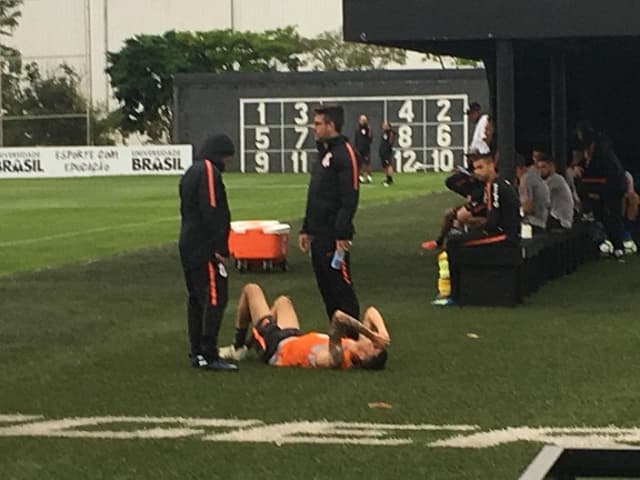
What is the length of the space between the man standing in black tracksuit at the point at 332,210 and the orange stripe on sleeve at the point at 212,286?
1.11 metres

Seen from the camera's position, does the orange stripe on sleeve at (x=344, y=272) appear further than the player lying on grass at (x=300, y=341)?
Yes

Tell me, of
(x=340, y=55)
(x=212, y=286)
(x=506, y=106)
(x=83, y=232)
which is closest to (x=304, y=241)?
(x=212, y=286)

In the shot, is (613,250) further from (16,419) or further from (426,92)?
(426,92)

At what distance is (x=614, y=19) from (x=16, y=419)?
849cm

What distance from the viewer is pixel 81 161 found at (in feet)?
186

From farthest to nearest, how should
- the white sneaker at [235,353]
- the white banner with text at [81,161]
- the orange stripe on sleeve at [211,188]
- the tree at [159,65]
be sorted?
the tree at [159,65] → the white banner with text at [81,161] → the white sneaker at [235,353] → the orange stripe on sleeve at [211,188]

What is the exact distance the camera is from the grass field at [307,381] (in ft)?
27.9

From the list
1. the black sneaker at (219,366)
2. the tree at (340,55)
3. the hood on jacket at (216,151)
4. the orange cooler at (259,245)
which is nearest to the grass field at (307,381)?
the black sneaker at (219,366)

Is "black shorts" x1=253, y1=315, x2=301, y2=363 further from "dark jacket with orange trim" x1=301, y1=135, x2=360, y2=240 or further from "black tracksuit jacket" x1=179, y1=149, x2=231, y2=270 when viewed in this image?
"dark jacket with orange trim" x1=301, y1=135, x2=360, y2=240

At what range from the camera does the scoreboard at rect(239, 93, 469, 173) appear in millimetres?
53750

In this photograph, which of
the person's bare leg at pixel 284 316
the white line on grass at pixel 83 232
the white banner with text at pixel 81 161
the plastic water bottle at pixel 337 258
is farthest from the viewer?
the white banner with text at pixel 81 161

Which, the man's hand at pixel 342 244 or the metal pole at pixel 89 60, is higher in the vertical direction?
the metal pole at pixel 89 60

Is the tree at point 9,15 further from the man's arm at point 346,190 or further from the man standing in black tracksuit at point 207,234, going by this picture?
the man standing in black tracksuit at point 207,234

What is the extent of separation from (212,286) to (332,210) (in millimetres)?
1454
